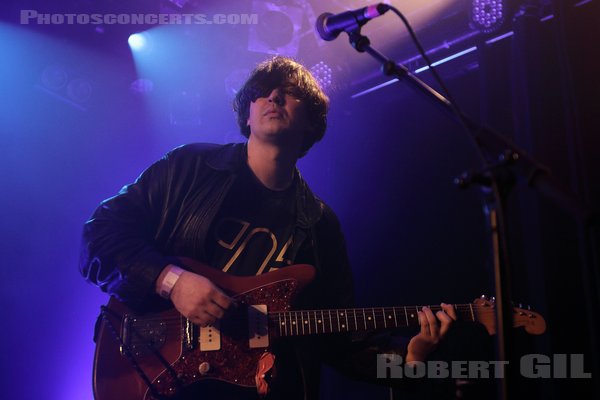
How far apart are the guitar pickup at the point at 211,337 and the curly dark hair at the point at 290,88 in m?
1.52

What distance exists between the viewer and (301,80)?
3.16m

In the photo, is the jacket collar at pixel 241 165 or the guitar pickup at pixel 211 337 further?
the jacket collar at pixel 241 165

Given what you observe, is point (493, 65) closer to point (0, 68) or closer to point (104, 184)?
point (104, 184)

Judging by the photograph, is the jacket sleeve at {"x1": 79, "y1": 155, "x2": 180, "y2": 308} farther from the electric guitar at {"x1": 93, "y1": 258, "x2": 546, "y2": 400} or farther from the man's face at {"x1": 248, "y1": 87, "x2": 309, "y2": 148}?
the man's face at {"x1": 248, "y1": 87, "x2": 309, "y2": 148}

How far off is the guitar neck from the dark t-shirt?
38 cm

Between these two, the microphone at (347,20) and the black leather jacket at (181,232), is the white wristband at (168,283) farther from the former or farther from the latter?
the microphone at (347,20)

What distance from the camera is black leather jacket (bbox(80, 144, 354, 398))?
2.38 m

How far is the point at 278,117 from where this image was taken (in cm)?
297

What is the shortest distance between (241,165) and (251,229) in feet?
1.51

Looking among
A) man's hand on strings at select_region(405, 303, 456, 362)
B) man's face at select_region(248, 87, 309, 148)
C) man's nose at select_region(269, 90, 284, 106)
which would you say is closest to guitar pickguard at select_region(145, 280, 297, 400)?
man's hand on strings at select_region(405, 303, 456, 362)

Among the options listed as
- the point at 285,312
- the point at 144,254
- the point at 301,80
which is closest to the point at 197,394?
the point at 285,312

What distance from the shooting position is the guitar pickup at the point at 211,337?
2236mm

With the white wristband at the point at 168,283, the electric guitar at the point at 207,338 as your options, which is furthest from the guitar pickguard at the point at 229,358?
the white wristband at the point at 168,283

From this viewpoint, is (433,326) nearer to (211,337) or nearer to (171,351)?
(211,337)
